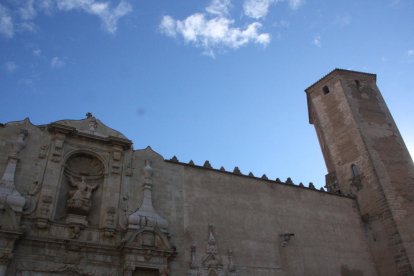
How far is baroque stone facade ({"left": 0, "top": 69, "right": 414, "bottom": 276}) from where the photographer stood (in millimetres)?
10672

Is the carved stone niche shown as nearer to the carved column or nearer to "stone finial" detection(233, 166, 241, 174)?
the carved column

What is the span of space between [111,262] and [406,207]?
1257 centimetres

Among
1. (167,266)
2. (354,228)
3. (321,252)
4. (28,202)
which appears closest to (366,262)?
(354,228)

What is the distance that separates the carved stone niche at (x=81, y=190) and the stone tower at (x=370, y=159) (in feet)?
38.8

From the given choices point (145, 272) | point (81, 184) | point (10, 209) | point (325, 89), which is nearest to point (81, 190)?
point (81, 184)

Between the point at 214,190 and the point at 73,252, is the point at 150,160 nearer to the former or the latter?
the point at 214,190

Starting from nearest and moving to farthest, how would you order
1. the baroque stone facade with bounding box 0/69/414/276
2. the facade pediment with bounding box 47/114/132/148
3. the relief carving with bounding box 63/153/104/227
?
1. the baroque stone facade with bounding box 0/69/414/276
2. the relief carving with bounding box 63/153/104/227
3. the facade pediment with bounding box 47/114/132/148

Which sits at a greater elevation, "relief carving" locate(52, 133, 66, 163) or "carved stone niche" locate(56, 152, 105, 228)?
"relief carving" locate(52, 133, 66, 163)

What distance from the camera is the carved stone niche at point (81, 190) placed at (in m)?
11.3

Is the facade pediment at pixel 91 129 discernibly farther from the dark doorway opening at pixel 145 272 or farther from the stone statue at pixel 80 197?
the dark doorway opening at pixel 145 272

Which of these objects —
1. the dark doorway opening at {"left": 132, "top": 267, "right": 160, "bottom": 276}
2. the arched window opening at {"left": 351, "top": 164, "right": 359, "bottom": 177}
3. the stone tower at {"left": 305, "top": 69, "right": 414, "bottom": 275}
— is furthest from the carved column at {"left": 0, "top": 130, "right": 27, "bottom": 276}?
the arched window opening at {"left": 351, "top": 164, "right": 359, "bottom": 177}

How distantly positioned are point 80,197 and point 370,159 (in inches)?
512

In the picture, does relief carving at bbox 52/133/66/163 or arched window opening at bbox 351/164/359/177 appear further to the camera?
arched window opening at bbox 351/164/359/177

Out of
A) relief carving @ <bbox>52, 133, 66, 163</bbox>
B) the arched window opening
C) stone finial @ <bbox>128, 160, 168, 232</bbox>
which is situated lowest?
stone finial @ <bbox>128, 160, 168, 232</bbox>
